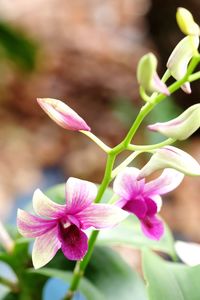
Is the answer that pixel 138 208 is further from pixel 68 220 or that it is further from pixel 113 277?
pixel 113 277

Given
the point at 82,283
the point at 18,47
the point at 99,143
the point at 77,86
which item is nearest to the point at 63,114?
the point at 99,143

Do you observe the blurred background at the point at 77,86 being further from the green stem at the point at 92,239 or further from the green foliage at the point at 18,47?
the green stem at the point at 92,239

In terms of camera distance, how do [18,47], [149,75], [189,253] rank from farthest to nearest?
[18,47]
[189,253]
[149,75]

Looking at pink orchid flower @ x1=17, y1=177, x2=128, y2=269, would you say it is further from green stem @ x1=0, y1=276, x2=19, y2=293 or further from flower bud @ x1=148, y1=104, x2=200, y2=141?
green stem @ x1=0, y1=276, x2=19, y2=293

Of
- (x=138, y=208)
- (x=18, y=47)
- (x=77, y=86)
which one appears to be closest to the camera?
(x=138, y=208)

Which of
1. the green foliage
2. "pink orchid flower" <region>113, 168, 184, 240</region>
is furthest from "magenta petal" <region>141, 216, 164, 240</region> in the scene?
the green foliage

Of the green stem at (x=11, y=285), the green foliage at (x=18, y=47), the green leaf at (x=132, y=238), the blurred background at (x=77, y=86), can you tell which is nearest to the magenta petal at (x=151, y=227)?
the green leaf at (x=132, y=238)

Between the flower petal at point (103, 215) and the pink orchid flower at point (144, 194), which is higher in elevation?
the flower petal at point (103, 215)
